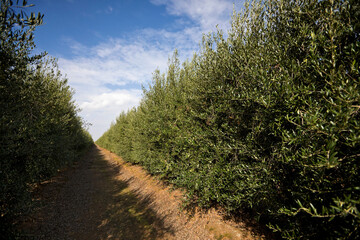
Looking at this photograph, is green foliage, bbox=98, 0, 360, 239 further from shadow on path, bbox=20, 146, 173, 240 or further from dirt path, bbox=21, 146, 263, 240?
shadow on path, bbox=20, 146, 173, 240

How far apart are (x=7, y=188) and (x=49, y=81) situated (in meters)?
13.1

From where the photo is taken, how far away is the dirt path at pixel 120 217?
8977mm

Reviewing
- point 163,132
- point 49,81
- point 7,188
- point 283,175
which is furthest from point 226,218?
point 49,81

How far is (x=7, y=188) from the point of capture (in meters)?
6.35

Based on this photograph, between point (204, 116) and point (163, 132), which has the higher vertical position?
point (204, 116)

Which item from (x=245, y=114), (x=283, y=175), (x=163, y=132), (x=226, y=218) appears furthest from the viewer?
(x=163, y=132)

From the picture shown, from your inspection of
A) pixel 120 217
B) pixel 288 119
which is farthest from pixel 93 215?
pixel 288 119

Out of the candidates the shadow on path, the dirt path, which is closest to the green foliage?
the dirt path

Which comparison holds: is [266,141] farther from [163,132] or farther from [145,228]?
[145,228]

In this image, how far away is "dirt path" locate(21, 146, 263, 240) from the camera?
898cm

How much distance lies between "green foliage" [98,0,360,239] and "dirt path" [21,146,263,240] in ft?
9.67

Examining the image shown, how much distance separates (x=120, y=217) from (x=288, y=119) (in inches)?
500

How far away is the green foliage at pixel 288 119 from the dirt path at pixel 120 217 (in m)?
2.95

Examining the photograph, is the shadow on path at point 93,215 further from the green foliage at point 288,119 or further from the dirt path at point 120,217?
the green foliage at point 288,119
